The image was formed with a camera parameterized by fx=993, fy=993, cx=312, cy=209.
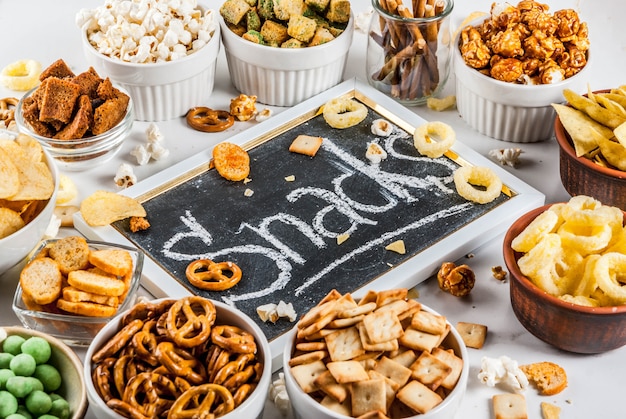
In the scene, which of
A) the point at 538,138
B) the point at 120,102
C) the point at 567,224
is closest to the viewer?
the point at 567,224

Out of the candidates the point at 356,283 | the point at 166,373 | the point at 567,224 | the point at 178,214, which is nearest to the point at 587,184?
the point at 567,224

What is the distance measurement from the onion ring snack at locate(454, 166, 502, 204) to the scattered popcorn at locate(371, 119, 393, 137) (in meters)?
0.22

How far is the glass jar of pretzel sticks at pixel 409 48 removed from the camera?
7.90 feet

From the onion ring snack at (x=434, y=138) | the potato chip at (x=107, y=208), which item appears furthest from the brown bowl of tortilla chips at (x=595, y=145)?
the potato chip at (x=107, y=208)

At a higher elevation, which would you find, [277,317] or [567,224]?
[567,224]

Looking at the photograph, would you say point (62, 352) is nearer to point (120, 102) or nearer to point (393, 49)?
point (120, 102)

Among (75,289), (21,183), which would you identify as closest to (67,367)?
(75,289)

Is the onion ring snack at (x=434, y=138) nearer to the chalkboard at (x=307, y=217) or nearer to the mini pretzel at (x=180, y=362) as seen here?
the chalkboard at (x=307, y=217)

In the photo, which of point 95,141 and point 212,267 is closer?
point 212,267

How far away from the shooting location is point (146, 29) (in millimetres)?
2402

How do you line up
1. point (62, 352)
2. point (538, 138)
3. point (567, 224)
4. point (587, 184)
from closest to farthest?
point (62, 352) < point (567, 224) < point (587, 184) < point (538, 138)

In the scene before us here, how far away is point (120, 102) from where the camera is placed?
2262 millimetres

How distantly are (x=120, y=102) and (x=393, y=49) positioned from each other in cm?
68

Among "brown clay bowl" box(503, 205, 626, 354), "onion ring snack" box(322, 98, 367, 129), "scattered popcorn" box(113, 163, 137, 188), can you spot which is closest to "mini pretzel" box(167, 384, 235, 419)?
"brown clay bowl" box(503, 205, 626, 354)
